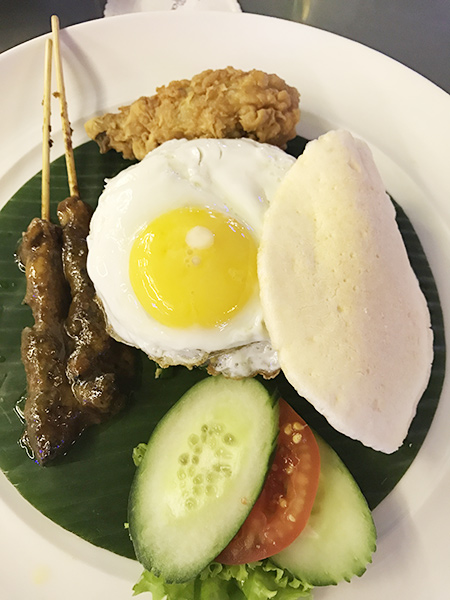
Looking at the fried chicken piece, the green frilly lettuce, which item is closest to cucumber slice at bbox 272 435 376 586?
the green frilly lettuce

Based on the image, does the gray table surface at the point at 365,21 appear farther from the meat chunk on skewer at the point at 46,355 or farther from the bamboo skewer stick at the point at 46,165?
the meat chunk on skewer at the point at 46,355

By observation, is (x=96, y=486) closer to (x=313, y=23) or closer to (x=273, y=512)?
(x=273, y=512)

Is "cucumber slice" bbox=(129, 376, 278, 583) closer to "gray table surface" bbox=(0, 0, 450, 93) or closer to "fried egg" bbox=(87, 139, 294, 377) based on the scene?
"fried egg" bbox=(87, 139, 294, 377)

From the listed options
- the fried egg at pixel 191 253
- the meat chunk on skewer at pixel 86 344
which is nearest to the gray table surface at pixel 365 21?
the meat chunk on skewer at pixel 86 344

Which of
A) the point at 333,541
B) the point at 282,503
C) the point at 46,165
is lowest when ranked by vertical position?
the point at 333,541

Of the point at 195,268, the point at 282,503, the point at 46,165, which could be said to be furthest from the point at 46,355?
the point at 282,503

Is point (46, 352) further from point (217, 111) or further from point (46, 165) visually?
point (217, 111)

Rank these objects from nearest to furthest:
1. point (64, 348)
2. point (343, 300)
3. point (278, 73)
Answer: point (343, 300) → point (64, 348) → point (278, 73)
